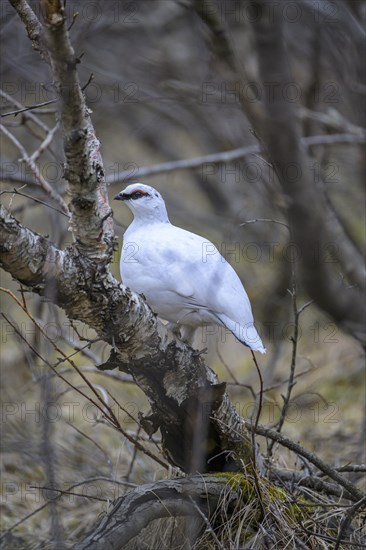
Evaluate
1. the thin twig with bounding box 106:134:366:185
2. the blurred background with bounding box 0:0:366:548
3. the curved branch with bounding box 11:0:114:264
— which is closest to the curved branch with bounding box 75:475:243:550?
the blurred background with bounding box 0:0:366:548

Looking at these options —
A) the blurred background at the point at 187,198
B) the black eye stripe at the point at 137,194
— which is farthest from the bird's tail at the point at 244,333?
the black eye stripe at the point at 137,194

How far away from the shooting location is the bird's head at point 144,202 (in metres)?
4.06

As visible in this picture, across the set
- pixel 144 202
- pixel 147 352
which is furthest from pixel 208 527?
pixel 144 202

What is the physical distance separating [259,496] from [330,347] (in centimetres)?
416

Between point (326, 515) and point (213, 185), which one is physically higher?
point (213, 185)

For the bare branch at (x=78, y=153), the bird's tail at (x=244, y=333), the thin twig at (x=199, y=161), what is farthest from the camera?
the thin twig at (x=199, y=161)

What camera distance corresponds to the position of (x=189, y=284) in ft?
11.1

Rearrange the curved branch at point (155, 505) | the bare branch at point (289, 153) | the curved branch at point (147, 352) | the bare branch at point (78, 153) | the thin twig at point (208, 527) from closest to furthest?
1. the bare branch at point (78, 153)
2. the curved branch at point (147, 352)
3. the curved branch at point (155, 505)
4. the thin twig at point (208, 527)
5. the bare branch at point (289, 153)

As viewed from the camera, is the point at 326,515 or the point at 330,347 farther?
the point at 330,347

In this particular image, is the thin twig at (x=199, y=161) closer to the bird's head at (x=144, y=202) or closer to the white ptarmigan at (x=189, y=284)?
the bird's head at (x=144, y=202)

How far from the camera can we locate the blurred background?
4.63m

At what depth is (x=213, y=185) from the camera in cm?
980

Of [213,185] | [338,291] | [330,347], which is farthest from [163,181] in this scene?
[338,291]

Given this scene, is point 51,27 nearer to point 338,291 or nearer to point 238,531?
point 238,531
